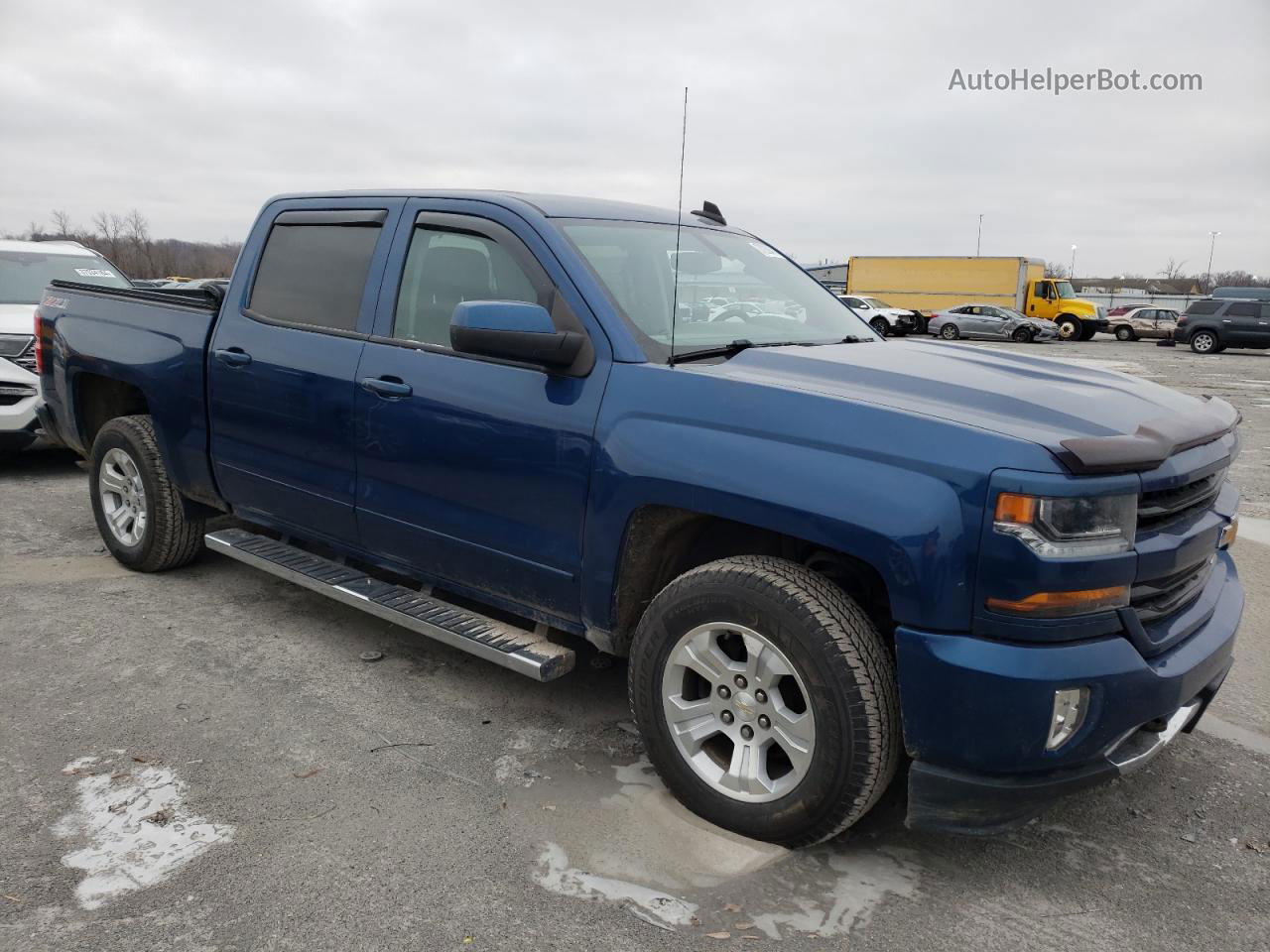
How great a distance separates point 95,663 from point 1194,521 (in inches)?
157

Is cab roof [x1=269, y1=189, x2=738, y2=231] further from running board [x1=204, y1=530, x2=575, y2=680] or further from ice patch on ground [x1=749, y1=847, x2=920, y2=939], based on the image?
ice patch on ground [x1=749, y1=847, x2=920, y2=939]

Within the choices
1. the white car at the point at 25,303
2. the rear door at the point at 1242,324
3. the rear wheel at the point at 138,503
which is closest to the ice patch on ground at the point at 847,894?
Answer: the rear wheel at the point at 138,503

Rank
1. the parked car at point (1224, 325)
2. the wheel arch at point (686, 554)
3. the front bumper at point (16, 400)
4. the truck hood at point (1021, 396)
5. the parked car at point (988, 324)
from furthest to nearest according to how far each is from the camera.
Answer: the parked car at point (988, 324), the parked car at point (1224, 325), the front bumper at point (16, 400), the wheel arch at point (686, 554), the truck hood at point (1021, 396)

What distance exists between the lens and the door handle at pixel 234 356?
13.7 ft

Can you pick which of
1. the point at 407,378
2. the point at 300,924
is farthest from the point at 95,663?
the point at 300,924

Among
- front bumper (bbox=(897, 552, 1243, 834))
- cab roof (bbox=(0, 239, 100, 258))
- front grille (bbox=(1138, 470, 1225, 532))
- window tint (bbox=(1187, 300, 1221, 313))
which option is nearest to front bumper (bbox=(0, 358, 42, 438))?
cab roof (bbox=(0, 239, 100, 258))

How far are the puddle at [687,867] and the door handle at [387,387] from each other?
4.62ft

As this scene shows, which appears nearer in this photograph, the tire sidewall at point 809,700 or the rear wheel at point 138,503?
the tire sidewall at point 809,700

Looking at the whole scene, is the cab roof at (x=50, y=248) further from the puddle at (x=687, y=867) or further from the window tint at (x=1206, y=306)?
the window tint at (x=1206, y=306)

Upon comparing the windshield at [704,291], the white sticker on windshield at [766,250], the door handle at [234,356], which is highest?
the white sticker on windshield at [766,250]

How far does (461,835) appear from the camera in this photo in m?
2.81

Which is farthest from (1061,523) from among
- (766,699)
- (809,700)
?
(766,699)

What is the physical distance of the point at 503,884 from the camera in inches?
102

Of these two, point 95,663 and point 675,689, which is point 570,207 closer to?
point 675,689
